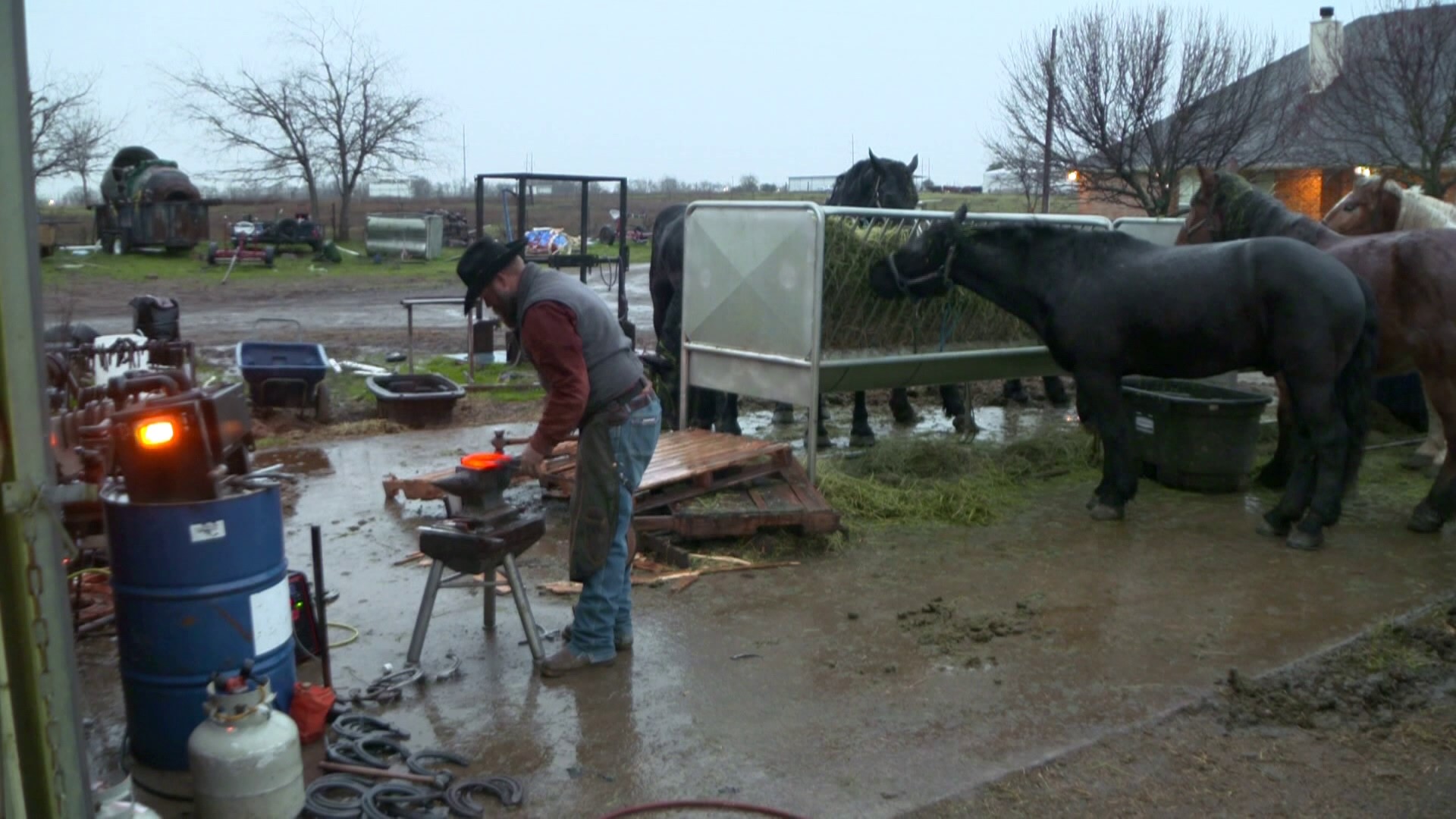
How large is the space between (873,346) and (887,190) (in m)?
2.39

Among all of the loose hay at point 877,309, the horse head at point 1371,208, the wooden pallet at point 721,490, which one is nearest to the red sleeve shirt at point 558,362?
the wooden pallet at point 721,490

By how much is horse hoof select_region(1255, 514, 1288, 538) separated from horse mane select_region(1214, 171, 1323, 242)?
2471 millimetres

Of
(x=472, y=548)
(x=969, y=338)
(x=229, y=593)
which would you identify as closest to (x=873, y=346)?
(x=969, y=338)

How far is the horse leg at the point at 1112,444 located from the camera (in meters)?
7.56

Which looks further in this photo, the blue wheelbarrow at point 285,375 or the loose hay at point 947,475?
the blue wheelbarrow at point 285,375

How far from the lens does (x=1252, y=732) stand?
449 cm

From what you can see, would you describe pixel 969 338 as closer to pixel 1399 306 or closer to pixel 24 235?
pixel 1399 306

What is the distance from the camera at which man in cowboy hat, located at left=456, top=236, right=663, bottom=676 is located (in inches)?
185

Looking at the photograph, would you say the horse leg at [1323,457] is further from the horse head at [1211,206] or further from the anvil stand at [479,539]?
the anvil stand at [479,539]

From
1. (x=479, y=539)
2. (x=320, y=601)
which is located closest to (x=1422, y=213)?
(x=479, y=539)

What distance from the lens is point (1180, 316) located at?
24.1 ft

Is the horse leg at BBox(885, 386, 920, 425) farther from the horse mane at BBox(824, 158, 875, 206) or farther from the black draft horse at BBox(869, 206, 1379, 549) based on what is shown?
the black draft horse at BBox(869, 206, 1379, 549)

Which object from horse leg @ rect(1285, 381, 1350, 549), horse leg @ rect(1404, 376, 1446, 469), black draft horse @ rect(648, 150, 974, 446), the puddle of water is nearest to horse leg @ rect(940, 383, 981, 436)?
black draft horse @ rect(648, 150, 974, 446)

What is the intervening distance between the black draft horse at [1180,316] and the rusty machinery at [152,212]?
79.6 feet
